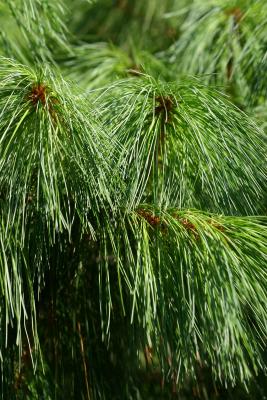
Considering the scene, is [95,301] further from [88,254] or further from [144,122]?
[144,122]

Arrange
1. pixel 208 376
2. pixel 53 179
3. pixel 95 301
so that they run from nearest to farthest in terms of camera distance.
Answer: pixel 53 179 < pixel 95 301 < pixel 208 376

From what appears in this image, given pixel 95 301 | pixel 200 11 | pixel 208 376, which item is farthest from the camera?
pixel 200 11

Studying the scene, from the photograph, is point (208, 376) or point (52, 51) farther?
point (52, 51)

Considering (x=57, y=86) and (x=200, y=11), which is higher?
(x=200, y=11)

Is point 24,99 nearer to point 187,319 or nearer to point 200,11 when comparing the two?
point 187,319

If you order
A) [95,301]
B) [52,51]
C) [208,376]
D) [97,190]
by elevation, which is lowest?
[208,376]

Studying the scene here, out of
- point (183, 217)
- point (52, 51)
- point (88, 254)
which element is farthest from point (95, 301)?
point (52, 51)
